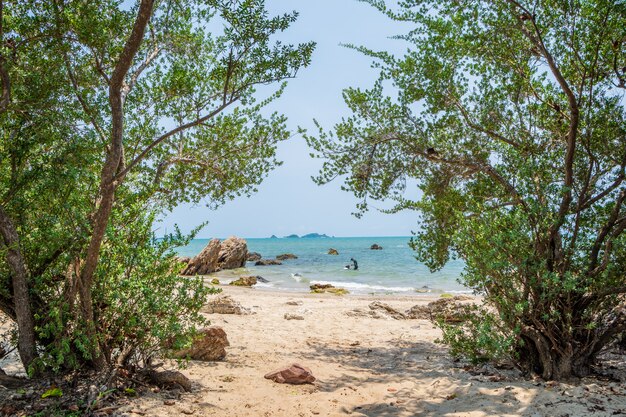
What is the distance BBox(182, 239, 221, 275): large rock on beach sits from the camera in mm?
43938

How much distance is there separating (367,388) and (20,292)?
19.9 feet

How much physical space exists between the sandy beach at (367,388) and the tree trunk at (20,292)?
1804mm

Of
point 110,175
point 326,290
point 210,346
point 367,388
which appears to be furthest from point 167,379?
point 326,290

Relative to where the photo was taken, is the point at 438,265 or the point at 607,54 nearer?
the point at 607,54

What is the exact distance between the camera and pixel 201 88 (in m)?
9.42

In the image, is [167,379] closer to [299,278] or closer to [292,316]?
[292,316]

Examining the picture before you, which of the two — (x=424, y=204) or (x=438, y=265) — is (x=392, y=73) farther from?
(x=438, y=265)

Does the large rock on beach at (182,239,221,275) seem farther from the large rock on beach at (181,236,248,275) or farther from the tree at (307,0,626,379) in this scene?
the tree at (307,0,626,379)

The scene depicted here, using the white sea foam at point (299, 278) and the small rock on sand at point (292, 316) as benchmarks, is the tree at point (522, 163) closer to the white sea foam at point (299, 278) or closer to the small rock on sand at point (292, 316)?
the small rock on sand at point (292, 316)

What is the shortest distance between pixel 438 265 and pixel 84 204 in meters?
8.19

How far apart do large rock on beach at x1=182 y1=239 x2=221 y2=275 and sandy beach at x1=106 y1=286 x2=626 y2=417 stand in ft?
105

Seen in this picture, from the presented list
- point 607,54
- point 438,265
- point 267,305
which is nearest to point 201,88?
point 438,265

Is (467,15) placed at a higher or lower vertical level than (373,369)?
higher

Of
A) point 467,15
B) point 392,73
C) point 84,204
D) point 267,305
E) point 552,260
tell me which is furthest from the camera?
point 267,305
